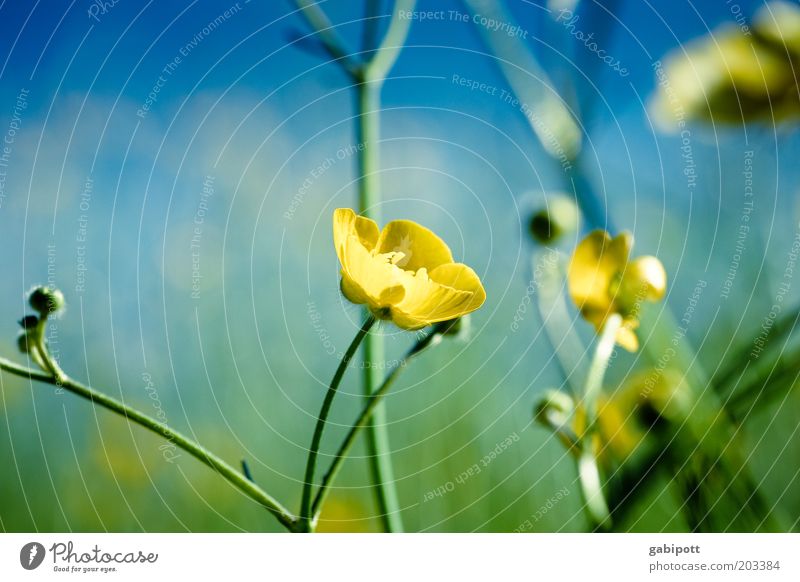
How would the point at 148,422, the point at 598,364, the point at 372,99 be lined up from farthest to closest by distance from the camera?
the point at 372,99, the point at 598,364, the point at 148,422

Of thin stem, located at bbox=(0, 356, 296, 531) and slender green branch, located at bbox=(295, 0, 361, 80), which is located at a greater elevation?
slender green branch, located at bbox=(295, 0, 361, 80)

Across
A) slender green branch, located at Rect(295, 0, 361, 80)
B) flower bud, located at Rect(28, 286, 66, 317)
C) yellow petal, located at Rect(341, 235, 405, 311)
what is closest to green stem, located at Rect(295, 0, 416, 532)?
slender green branch, located at Rect(295, 0, 361, 80)

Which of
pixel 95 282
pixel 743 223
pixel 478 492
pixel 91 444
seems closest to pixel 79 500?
pixel 91 444

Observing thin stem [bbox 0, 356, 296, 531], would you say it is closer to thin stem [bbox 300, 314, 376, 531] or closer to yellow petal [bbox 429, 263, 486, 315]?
thin stem [bbox 300, 314, 376, 531]

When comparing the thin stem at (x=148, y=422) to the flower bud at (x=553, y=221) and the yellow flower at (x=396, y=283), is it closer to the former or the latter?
the yellow flower at (x=396, y=283)

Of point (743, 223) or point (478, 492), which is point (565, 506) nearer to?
point (478, 492)

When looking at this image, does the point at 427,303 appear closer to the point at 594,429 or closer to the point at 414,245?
the point at 414,245

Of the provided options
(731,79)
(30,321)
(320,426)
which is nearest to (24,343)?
(30,321)
